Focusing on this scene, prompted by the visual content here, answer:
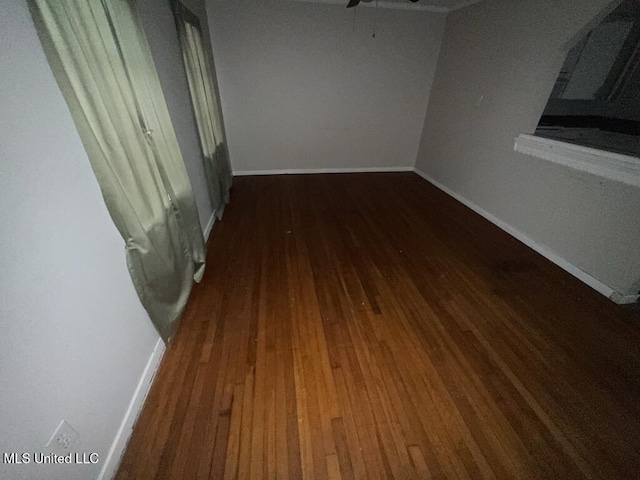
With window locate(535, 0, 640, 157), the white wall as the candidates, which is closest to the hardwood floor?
window locate(535, 0, 640, 157)

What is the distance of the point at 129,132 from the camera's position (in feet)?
3.54

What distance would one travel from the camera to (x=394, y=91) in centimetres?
391

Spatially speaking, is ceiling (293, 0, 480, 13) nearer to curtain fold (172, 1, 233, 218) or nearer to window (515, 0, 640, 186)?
window (515, 0, 640, 186)

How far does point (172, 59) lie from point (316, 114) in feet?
7.68

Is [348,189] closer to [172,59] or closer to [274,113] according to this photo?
[274,113]

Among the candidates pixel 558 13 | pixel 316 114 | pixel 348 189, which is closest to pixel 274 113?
pixel 316 114

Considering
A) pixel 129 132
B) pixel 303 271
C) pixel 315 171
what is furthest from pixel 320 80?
pixel 129 132

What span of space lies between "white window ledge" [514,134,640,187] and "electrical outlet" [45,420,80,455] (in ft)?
10.7

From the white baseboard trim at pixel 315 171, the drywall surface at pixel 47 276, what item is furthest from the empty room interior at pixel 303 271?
the white baseboard trim at pixel 315 171

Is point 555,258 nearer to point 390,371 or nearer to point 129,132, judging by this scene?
point 390,371

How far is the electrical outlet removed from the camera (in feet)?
2.58

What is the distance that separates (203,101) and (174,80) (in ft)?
1.47

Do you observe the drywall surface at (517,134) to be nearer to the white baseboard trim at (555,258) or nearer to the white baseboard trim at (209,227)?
the white baseboard trim at (555,258)

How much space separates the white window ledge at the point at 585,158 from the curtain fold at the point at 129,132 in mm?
2970
